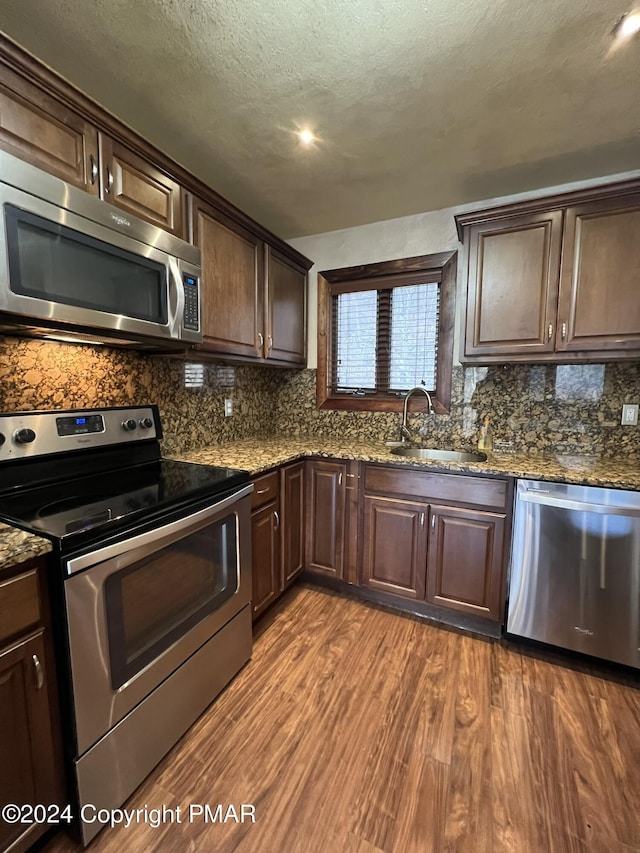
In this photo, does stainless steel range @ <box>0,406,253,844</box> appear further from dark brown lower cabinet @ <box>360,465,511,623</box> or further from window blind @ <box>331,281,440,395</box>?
window blind @ <box>331,281,440,395</box>

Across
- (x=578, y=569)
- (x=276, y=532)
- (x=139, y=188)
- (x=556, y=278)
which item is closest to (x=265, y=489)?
(x=276, y=532)

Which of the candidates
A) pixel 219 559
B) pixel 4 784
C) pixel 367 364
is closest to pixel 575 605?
pixel 219 559

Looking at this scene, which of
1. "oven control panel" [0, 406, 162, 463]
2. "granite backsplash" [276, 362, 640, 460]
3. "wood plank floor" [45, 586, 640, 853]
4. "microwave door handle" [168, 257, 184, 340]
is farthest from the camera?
"granite backsplash" [276, 362, 640, 460]

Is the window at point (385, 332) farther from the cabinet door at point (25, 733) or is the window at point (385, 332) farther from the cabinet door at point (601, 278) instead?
the cabinet door at point (25, 733)

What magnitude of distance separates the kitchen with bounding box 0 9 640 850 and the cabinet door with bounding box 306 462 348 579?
41mm

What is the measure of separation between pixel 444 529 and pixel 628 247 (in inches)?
64.2

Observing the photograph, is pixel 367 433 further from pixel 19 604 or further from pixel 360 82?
pixel 19 604

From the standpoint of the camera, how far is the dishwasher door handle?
1.62 metres

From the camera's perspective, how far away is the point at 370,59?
4.26 ft

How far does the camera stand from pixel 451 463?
196 centimetres

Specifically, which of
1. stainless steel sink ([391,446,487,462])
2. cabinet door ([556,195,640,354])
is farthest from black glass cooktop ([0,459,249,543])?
cabinet door ([556,195,640,354])

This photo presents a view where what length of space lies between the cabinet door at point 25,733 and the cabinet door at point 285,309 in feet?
5.95

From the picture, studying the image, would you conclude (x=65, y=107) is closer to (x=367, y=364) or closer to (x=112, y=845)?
(x=367, y=364)

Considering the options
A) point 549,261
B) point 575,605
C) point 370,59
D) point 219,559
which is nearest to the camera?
point 370,59
